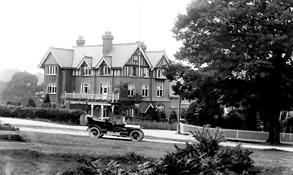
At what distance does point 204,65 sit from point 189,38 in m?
1.22

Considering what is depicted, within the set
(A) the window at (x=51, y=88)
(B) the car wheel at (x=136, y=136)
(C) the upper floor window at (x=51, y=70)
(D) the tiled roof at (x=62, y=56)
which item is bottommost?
(B) the car wheel at (x=136, y=136)

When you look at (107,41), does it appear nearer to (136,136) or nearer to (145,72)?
(145,72)

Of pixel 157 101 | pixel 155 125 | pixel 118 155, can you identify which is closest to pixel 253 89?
pixel 155 125

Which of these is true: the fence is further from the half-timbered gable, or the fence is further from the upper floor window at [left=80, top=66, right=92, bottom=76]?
the upper floor window at [left=80, top=66, right=92, bottom=76]

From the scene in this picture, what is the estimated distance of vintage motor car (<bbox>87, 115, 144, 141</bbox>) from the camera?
996cm

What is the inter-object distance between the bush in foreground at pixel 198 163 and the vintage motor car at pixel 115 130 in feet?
11.2

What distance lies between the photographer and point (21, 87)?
242 inches

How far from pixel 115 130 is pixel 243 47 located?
12.3 ft

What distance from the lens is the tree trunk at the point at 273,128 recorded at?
1358 cm

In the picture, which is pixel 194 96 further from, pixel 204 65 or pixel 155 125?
pixel 155 125

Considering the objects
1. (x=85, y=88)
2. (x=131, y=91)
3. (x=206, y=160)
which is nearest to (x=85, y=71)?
(x=85, y=88)

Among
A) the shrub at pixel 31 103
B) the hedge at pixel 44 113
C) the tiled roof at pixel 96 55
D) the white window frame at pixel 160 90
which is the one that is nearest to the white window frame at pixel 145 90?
the white window frame at pixel 160 90

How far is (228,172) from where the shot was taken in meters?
5.68

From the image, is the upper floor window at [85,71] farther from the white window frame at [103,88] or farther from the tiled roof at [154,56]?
the tiled roof at [154,56]
